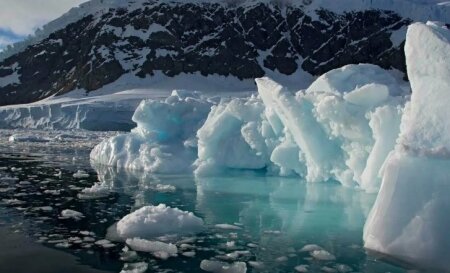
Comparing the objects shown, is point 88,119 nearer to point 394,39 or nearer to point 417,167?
point 417,167

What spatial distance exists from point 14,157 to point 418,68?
14.6m

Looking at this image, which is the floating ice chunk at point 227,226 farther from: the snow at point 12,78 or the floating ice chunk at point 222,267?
the snow at point 12,78

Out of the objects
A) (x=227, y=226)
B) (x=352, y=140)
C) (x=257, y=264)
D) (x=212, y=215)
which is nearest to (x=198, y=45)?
(x=352, y=140)

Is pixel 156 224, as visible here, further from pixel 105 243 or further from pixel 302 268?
pixel 302 268

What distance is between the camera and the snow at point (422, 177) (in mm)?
5457

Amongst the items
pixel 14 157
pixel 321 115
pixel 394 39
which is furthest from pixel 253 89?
pixel 321 115

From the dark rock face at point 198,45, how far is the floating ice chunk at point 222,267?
6630cm

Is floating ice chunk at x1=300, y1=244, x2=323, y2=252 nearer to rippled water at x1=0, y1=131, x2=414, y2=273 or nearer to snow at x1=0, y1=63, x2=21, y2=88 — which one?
rippled water at x1=0, y1=131, x2=414, y2=273

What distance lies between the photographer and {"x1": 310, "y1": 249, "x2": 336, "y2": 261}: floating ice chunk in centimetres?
564

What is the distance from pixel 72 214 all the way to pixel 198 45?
2764 inches

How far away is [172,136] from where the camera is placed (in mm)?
15414

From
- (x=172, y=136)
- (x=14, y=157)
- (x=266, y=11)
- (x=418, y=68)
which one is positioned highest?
(x=266, y=11)

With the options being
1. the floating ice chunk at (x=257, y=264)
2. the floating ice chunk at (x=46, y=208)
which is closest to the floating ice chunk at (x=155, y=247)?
the floating ice chunk at (x=257, y=264)

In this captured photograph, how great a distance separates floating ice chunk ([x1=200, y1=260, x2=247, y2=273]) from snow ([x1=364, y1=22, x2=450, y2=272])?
1.72 metres
